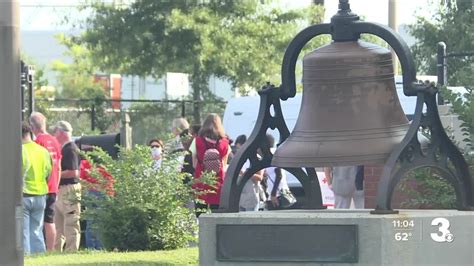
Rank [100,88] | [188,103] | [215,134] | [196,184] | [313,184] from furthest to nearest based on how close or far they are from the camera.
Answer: [100,88]
[188,103]
[215,134]
[196,184]
[313,184]

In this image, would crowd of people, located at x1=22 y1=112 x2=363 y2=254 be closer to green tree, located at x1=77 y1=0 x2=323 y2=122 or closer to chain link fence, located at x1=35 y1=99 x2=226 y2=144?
chain link fence, located at x1=35 y1=99 x2=226 y2=144

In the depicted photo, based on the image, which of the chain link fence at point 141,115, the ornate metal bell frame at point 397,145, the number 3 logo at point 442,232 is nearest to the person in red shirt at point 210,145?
the ornate metal bell frame at point 397,145

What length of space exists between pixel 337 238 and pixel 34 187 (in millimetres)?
8301

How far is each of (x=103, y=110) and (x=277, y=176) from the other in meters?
15.0

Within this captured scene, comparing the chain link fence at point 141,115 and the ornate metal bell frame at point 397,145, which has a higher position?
the ornate metal bell frame at point 397,145

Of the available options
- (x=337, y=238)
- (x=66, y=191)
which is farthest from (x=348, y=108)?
(x=66, y=191)

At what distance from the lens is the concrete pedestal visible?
6699 mm

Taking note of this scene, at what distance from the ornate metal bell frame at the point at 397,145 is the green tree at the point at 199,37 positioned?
21.9 meters

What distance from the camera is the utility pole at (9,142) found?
8672 mm

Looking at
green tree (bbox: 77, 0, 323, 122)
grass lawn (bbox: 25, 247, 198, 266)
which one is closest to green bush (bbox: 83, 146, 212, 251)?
grass lawn (bbox: 25, 247, 198, 266)

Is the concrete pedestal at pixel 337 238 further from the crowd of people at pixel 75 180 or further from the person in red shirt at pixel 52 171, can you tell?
the person in red shirt at pixel 52 171

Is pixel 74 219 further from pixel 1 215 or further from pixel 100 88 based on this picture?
pixel 100 88

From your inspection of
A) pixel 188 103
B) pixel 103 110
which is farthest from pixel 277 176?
pixel 103 110

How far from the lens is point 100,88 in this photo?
5116 cm
